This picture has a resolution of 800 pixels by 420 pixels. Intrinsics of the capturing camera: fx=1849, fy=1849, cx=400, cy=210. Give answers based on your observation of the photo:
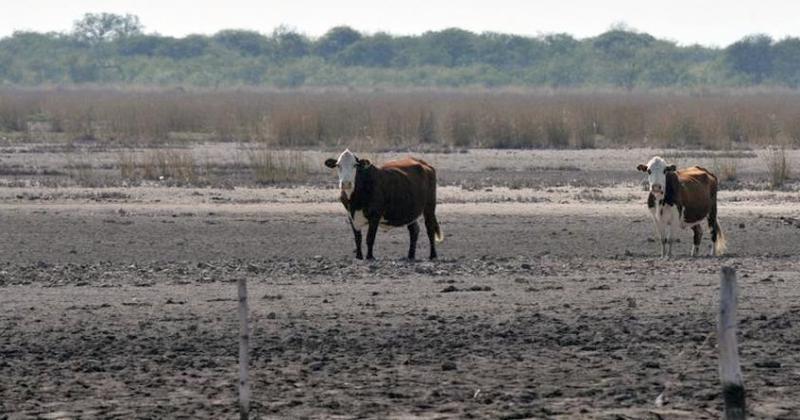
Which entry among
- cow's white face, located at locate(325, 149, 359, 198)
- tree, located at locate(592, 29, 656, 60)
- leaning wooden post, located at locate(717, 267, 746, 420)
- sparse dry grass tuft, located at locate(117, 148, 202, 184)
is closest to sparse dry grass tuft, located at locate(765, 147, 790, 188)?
sparse dry grass tuft, located at locate(117, 148, 202, 184)

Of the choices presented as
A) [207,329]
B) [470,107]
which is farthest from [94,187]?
[470,107]

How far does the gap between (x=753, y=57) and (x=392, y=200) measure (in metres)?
91.1

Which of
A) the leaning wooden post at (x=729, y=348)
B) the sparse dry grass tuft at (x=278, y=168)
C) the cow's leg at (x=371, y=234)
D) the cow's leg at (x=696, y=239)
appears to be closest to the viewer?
the leaning wooden post at (x=729, y=348)

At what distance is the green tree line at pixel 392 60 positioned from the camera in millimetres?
105312

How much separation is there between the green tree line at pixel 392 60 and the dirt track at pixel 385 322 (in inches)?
3113

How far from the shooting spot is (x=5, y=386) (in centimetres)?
1275

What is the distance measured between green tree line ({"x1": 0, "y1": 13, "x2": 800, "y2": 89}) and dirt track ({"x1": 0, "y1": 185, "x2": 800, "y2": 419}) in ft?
259

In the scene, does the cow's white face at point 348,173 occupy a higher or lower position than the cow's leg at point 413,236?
higher

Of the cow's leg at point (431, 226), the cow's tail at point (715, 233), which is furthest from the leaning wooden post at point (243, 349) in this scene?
the cow's tail at point (715, 233)

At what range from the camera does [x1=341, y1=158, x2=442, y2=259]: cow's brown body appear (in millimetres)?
20625

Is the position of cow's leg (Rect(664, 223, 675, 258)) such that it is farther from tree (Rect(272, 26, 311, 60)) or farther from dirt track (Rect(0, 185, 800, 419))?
tree (Rect(272, 26, 311, 60))

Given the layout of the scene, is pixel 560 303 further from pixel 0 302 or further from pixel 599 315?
pixel 0 302

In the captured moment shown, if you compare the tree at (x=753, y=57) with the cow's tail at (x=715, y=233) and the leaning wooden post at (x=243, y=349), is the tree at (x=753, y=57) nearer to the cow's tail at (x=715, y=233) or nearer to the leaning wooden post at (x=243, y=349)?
the cow's tail at (x=715, y=233)

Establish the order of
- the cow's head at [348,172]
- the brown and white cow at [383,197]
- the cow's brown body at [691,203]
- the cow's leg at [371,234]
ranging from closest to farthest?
the cow's leg at [371,234] < the cow's head at [348,172] < the brown and white cow at [383,197] < the cow's brown body at [691,203]
